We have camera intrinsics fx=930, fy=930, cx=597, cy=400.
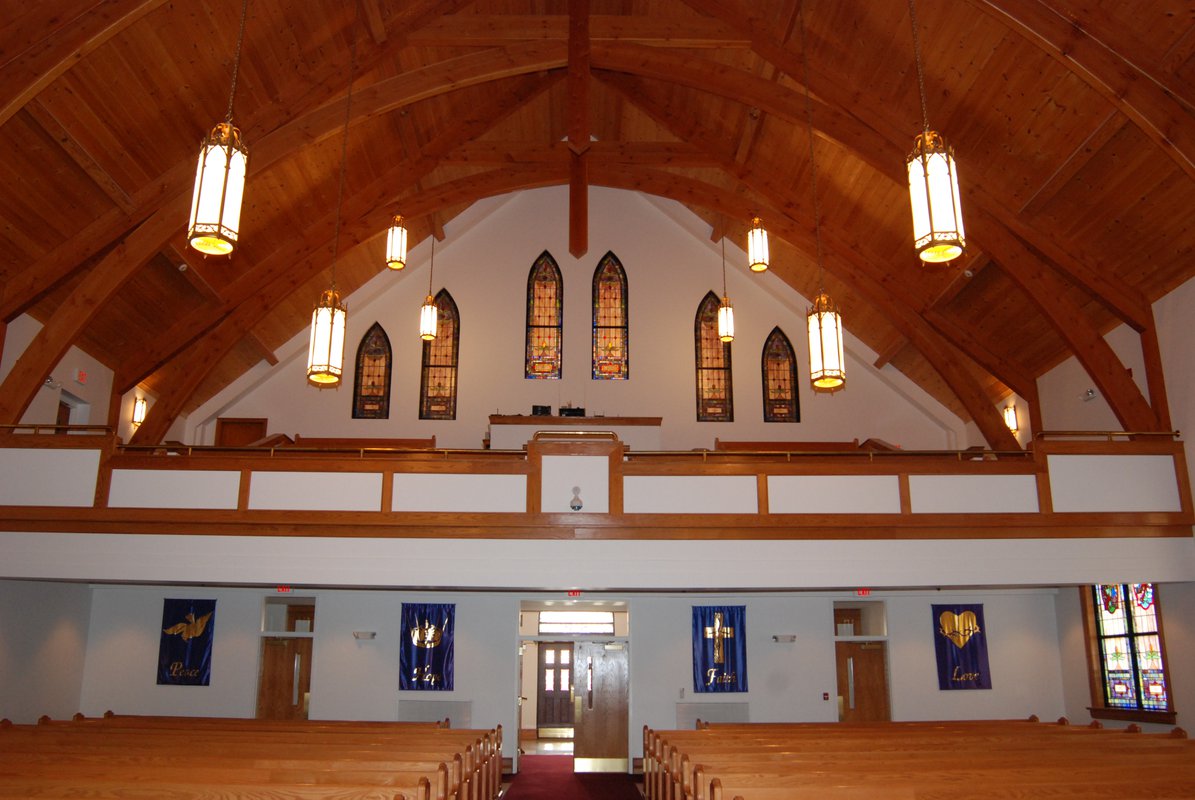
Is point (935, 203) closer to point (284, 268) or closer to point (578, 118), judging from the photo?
point (578, 118)

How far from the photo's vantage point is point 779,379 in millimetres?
15570

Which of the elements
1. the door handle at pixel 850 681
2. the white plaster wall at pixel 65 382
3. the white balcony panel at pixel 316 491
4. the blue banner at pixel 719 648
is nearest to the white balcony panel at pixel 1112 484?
the door handle at pixel 850 681

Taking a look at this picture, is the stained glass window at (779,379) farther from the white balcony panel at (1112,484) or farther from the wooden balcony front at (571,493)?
the white balcony panel at (1112,484)

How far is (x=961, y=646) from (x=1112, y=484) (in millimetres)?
3791

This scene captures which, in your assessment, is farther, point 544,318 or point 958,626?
point 544,318

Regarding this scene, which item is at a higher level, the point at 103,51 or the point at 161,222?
the point at 103,51

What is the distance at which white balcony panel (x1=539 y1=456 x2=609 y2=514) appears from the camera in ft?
30.9

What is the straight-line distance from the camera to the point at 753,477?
31.3 feet

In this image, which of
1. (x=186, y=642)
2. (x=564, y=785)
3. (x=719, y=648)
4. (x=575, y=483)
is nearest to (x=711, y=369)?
(x=719, y=648)

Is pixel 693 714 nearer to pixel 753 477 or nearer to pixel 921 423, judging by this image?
pixel 753 477

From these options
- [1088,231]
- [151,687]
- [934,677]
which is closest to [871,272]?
[1088,231]

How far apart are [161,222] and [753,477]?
6.79 m

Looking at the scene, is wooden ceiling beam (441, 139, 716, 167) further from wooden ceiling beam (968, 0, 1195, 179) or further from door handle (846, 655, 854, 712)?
door handle (846, 655, 854, 712)

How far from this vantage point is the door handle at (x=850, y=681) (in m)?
12.5
